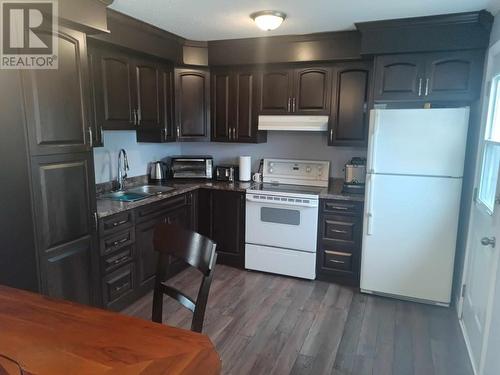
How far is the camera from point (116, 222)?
2811mm

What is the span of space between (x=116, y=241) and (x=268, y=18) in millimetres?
2121

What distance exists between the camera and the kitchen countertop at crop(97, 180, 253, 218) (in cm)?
278

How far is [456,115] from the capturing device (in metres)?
2.82

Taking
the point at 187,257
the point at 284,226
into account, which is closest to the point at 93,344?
the point at 187,257

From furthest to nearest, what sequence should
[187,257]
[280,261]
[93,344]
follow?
[280,261] < [187,257] < [93,344]

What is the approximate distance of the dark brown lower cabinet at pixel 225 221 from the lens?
3812 millimetres

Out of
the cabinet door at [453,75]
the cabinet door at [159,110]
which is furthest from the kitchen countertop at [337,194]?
the cabinet door at [159,110]

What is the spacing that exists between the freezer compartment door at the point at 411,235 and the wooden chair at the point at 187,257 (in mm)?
2106

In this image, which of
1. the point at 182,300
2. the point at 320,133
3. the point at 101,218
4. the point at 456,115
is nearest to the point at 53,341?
the point at 182,300

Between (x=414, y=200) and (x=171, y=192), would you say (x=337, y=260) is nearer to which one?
(x=414, y=200)

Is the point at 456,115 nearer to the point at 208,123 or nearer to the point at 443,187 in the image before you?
the point at 443,187

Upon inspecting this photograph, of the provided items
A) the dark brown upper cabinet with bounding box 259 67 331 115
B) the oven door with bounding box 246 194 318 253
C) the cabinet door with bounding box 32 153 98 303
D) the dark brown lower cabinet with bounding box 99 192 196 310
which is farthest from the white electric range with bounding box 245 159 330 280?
the cabinet door with bounding box 32 153 98 303

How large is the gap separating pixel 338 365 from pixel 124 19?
3077 mm

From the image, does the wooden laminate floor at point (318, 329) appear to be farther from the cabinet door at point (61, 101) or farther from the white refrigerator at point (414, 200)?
the cabinet door at point (61, 101)
